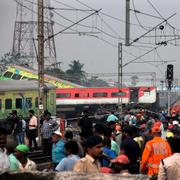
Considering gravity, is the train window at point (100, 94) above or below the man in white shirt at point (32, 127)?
above

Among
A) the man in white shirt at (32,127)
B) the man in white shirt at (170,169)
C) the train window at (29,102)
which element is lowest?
the man in white shirt at (32,127)

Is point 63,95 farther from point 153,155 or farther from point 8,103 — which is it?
point 153,155

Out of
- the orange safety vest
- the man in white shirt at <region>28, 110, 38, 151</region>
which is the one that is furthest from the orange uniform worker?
the man in white shirt at <region>28, 110, 38, 151</region>

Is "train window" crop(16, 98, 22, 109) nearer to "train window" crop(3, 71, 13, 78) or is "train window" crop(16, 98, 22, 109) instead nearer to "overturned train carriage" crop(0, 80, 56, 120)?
"overturned train carriage" crop(0, 80, 56, 120)

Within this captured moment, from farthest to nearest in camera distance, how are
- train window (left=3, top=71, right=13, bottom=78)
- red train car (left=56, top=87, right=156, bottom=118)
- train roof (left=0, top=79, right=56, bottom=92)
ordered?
1. train window (left=3, top=71, right=13, bottom=78)
2. red train car (left=56, top=87, right=156, bottom=118)
3. train roof (left=0, top=79, right=56, bottom=92)

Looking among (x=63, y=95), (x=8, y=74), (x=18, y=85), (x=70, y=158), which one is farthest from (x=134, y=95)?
(x=70, y=158)

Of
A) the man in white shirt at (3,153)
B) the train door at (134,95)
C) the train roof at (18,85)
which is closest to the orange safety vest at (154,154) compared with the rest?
the man in white shirt at (3,153)

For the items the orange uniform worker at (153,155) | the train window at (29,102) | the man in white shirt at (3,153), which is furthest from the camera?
the train window at (29,102)

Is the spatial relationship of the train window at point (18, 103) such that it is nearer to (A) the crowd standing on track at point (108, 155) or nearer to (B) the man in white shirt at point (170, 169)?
(A) the crowd standing on track at point (108, 155)

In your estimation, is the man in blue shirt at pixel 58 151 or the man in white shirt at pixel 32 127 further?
the man in white shirt at pixel 32 127

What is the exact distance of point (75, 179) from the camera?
5.03 meters

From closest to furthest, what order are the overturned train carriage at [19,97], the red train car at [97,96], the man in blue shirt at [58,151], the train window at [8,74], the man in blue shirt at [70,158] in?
the man in blue shirt at [70,158]
the man in blue shirt at [58,151]
the overturned train carriage at [19,97]
the red train car at [97,96]
the train window at [8,74]

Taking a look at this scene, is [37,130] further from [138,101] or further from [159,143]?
[138,101]

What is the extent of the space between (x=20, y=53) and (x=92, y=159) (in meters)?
90.1
